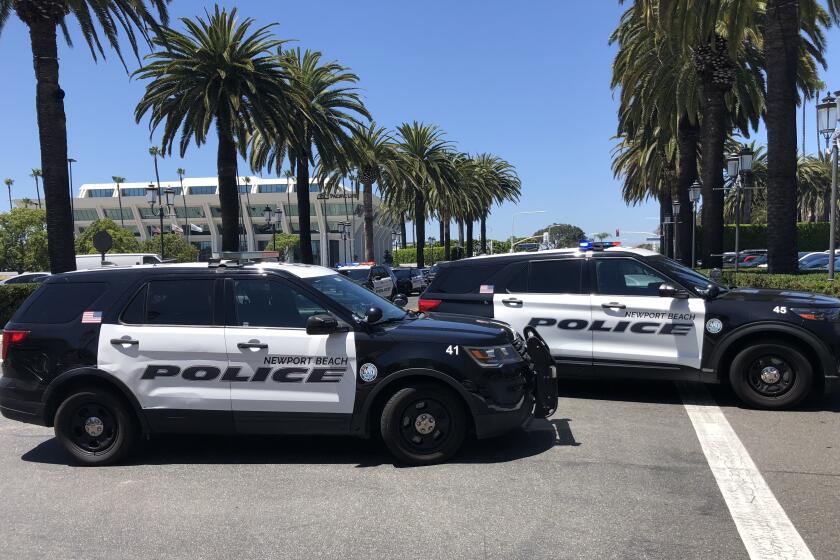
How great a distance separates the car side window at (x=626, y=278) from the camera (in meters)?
7.36

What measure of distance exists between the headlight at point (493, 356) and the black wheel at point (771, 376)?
9.68ft

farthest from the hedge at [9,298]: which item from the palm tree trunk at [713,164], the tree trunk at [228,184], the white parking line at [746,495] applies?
the palm tree trunk at [713,164]

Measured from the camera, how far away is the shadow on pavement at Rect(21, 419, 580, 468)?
554 cm

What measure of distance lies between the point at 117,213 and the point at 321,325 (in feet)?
357

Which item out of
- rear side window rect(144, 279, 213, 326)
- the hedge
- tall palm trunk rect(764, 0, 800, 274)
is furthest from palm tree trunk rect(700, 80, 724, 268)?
the hedge

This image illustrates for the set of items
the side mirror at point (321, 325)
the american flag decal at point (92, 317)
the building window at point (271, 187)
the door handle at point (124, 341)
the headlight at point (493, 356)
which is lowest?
the headlight at point (493, 356)

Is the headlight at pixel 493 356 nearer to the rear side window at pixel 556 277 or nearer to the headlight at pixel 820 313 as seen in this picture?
the rear side window at pixel 556 277

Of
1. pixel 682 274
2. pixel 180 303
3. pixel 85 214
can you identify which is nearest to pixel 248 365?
pixel 180 303

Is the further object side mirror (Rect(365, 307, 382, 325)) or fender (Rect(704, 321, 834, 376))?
fender (Rect(704, 321, 834, 376))

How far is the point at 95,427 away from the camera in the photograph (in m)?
5.58

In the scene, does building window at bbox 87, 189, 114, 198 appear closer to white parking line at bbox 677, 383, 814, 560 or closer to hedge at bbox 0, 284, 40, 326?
hedge at bbox 0, 284, 40, 326

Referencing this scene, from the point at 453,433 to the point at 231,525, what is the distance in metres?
1.87

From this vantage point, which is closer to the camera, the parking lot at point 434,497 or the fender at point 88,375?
the parking lot at point 434,497

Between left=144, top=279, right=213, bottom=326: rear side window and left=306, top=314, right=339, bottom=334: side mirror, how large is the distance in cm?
95
